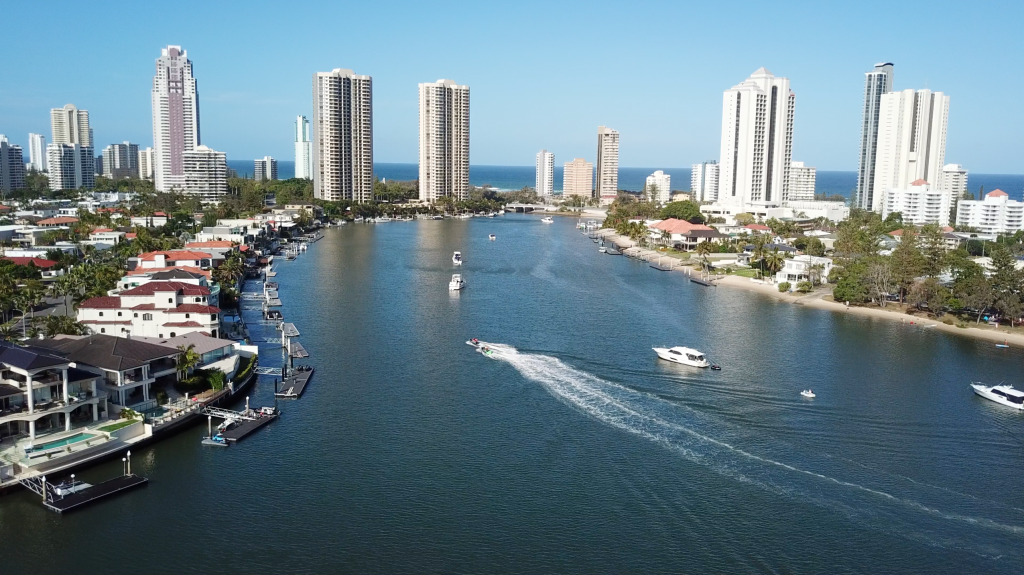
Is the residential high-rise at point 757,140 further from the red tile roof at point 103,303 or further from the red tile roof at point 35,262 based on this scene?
the red tile roof at point 103,303

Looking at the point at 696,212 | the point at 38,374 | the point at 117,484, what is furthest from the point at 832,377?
the point at 696,212

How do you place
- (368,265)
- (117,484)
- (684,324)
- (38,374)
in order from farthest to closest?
1. (368,265)
2. (684,324)
3. (38,374)
4. (117,484)

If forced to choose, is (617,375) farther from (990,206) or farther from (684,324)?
(990,206)

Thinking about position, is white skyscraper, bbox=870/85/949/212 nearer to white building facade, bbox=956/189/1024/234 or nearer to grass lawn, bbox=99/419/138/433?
white building facade, bbox=956/189/1024/234

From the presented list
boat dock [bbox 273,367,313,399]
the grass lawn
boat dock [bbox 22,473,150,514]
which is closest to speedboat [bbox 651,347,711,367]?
boat dock [bbox 273,367,313,399]

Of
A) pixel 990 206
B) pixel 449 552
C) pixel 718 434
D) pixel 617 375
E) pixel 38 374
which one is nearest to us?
pixel 449 552

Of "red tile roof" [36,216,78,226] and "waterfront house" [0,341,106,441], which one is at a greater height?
"red tile roof" [36,216,78,226]

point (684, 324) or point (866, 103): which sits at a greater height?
point (866, 103)

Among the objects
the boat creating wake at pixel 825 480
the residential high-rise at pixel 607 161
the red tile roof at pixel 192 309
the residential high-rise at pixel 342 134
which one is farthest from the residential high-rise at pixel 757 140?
the red tile roof at pixel 192 309
